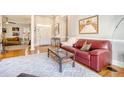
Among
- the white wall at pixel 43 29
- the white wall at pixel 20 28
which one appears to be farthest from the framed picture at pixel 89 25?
the white wall at pixel 20 28

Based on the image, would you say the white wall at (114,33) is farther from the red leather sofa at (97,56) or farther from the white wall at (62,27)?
the white wall at (62,27)

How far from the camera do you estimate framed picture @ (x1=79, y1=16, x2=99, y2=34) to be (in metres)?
3.81

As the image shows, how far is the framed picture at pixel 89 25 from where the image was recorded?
12.5 feet

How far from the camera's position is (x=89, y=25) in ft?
13.6

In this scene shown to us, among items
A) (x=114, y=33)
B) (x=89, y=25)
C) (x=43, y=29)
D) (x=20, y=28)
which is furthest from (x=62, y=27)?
(x=20, y=28)

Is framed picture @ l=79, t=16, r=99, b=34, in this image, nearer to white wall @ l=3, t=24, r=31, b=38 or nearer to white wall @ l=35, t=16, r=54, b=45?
white wall @ l=35, t=16, r=54, b=45

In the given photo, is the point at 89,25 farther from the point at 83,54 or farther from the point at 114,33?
the point at 83,54

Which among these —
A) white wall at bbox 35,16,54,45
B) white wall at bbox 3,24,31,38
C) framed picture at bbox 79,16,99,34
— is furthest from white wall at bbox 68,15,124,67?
white wall at bbox 3,24,31,38

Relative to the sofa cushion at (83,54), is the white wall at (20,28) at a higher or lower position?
higher

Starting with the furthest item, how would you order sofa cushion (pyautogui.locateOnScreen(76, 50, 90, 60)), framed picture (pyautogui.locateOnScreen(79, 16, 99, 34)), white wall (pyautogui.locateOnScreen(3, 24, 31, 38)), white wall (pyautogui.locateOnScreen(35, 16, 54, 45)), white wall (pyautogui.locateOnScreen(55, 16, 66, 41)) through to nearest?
1. white wall (pyautogui.locateOnScreen(3, 24, 31, 38))
2. white wall (pyautogui.locateOnScreen(35, 16, 54, 45))
3. white wall (pyautogui.locateOnScreen(55, 16, 66, 41))
4. framed picture (pyautogui.locateOnScreen(79, 16, 99, 34))
5. sofa cushion (pyautogui.locateOnScreen(76, 50, 90, 60))
